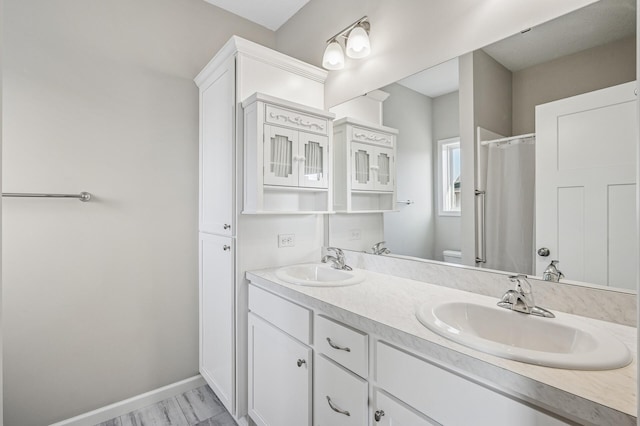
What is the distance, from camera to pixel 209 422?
188 cm

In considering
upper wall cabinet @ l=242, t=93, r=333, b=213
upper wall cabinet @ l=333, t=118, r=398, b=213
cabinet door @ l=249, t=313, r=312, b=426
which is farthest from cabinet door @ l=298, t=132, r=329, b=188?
cabinet door @ l=249, t=313, r=312, b=426

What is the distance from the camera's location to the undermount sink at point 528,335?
784mm

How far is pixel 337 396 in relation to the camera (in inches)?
47.5

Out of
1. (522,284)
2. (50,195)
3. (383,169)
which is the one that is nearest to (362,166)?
(383,169)

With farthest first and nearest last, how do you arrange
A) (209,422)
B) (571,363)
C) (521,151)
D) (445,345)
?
1. (209,422)
2. (521,151)
3. (445,345)
4. (571,363)

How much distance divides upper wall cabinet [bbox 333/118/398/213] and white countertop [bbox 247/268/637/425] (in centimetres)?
61

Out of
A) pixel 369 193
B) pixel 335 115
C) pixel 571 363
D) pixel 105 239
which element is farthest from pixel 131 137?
pixel 571 363

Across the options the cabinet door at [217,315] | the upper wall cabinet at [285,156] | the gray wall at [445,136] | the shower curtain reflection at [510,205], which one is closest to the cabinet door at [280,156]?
the upper wall cabinet at [285,156]

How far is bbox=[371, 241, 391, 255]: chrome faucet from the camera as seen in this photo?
1.82 m

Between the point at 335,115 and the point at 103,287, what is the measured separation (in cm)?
173

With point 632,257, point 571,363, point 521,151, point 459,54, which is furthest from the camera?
point 459,54

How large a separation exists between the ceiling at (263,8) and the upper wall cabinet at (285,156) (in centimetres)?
100

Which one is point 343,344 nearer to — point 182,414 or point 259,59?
point 182,414

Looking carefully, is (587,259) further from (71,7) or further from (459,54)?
(71,7)
